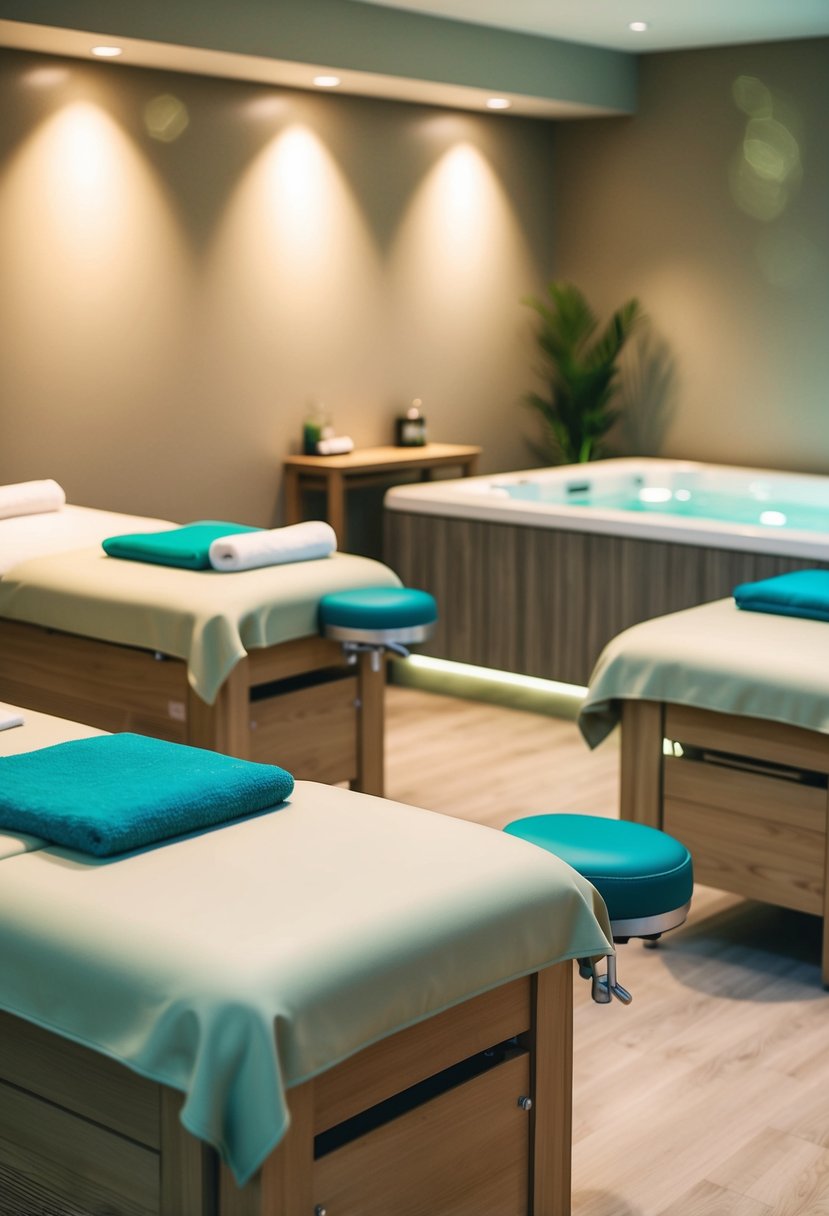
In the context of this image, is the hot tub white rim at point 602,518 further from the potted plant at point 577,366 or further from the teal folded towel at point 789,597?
the teal folded towel at point 789,597

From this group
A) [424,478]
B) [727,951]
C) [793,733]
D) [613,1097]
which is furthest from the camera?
[424,478]

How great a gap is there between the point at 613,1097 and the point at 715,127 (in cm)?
406

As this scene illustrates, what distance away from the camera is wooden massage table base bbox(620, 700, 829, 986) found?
2771mm

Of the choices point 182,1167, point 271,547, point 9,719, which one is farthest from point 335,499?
point 182,1167

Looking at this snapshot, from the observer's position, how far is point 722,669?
2822mm

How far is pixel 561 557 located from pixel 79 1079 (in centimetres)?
304

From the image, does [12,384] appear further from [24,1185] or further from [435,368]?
[24,1185]

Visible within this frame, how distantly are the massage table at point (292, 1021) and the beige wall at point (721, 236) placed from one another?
13.0ft

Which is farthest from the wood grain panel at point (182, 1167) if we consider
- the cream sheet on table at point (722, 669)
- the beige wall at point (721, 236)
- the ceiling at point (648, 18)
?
the beige wall at point (721, 236)

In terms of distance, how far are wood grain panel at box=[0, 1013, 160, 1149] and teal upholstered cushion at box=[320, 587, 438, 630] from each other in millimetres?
1684

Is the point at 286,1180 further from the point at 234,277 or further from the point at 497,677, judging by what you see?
the point at 234,277

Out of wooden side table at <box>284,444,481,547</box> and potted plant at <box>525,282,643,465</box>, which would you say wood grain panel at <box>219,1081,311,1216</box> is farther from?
potted plant at <box>525,282,643,465</box>

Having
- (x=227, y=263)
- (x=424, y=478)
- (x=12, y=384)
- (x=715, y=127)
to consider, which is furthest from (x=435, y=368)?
(x=12, y=384)

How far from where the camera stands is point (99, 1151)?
1592 mm
